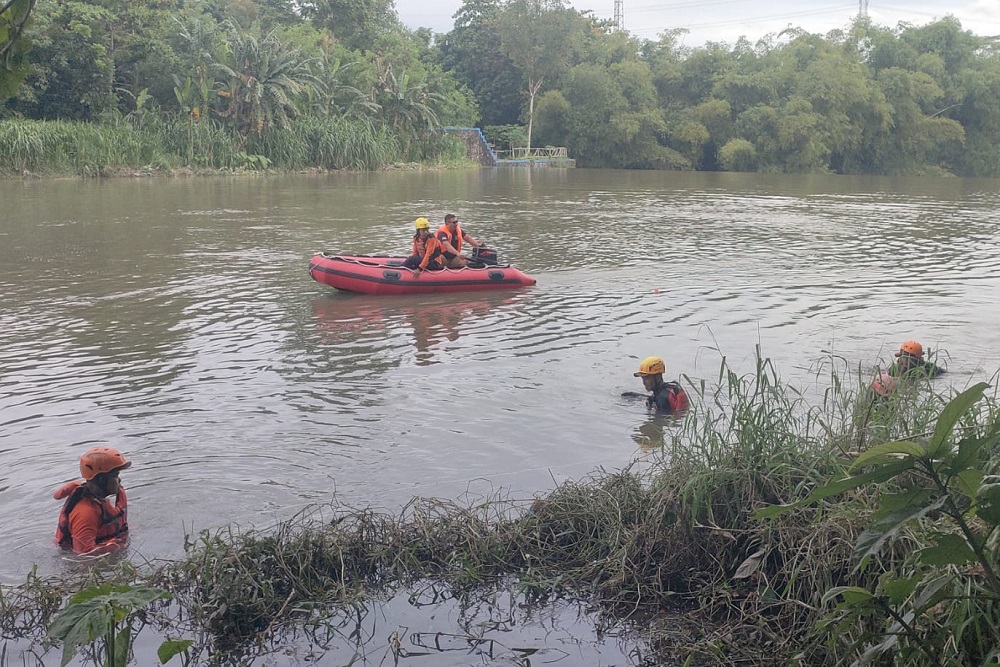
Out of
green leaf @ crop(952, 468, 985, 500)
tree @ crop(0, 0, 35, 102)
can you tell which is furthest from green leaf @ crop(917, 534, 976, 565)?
tree @ crop(0, 0, 35, 102)

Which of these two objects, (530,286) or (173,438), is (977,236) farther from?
(173,438)

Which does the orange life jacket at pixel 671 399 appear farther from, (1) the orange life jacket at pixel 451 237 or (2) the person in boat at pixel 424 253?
(1) the orange life jacket at pixel 451 237

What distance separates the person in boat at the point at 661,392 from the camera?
263 inches

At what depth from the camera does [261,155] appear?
3072 centimetres

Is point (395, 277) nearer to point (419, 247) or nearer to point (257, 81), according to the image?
point (419, 247)

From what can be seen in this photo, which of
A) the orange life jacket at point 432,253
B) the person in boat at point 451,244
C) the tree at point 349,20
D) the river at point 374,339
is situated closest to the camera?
the river at point 374,339

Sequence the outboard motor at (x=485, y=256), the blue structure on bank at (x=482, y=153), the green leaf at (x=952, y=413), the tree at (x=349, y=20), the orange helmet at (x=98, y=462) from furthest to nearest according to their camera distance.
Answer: the blue structure on bank at (x=482, y=153)
the tree at (x=349, y=20)
the outboard motor at (x=485, y=256)
the orange helmet at (x=98, y=462)
the green leaf at (x=952, y=413)

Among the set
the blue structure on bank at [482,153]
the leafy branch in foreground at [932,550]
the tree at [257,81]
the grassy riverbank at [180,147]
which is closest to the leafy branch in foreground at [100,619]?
the leafy branch in foreground at [932,550]

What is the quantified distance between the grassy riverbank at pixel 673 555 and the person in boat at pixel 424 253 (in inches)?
282

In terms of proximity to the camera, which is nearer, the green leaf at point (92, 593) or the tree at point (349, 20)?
the green leaf at point (92, 593)

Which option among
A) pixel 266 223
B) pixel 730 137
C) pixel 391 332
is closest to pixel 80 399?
pixel 391 332

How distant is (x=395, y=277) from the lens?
11102 mm

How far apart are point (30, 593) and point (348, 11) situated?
136ft

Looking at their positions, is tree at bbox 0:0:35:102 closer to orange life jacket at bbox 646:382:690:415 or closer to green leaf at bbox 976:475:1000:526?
green leaf at bbox 976:475:1000:526
